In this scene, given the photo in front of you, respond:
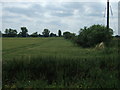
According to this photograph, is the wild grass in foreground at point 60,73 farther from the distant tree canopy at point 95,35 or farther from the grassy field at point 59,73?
the distant tree canopy at point 95,35

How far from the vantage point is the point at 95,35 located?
27.5 m

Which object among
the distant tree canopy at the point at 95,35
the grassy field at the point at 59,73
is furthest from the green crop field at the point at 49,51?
the grassy field at the point at 59,73

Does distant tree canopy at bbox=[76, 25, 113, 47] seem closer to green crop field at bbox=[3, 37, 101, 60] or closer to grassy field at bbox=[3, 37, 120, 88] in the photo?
green crop field at bbox=[3, 37, 101, 60]

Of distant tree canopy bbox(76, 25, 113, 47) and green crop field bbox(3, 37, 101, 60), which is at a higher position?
distant tree canopy bbox(76, 25, 113, 47)

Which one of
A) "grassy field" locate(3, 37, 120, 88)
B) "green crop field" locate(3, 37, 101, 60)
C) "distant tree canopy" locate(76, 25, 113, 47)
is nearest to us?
"grassy field" locate(3, 37, 120, 88)

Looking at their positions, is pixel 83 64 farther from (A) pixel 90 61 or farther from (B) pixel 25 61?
(B) pixel 25 61

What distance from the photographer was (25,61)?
343 inches

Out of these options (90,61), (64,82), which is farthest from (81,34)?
(64,82)

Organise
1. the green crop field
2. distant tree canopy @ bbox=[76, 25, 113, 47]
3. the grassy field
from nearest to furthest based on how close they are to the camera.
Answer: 1. the grassy field
2. the green crop field
3. distant tree canopy @ bbox=[76, 25, 113, 47]

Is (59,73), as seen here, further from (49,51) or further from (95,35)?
(95,35)

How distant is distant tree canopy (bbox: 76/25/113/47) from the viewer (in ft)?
88.0

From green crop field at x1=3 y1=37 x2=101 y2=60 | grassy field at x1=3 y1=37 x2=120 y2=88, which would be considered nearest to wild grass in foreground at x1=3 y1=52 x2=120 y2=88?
grassy field at x1=3 y1=37 x2=120 y2=88

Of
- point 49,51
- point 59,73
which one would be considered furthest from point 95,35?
point 59,73

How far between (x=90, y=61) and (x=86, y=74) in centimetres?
116
